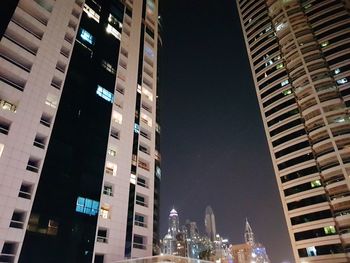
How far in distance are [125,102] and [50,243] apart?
22015mm

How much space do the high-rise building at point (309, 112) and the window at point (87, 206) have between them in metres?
40.7

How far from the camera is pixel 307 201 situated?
5722cm

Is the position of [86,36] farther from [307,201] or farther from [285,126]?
[307,201]

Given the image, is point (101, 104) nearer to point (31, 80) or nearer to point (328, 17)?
point (31, 80)

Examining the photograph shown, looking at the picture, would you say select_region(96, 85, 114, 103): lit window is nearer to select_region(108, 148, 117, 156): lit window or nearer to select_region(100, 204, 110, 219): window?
select_region(108, 148, 117, 156): lit window

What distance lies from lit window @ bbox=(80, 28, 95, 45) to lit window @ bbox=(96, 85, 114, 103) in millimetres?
7190

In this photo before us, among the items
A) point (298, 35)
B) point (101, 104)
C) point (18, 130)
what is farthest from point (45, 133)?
point (298, 35)

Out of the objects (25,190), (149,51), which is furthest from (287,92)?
(25,190)

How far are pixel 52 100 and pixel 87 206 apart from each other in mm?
12752

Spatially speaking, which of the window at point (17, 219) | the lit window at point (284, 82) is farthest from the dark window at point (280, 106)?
the window at point (17, 219)

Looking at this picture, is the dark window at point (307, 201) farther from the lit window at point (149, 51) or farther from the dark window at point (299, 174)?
the lit window at point (149, 51)

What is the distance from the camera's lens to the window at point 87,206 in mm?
31636

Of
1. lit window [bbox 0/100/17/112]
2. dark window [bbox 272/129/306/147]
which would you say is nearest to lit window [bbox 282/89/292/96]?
dark window [bbox 272/129/306/147]

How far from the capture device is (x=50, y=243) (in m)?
27.9
